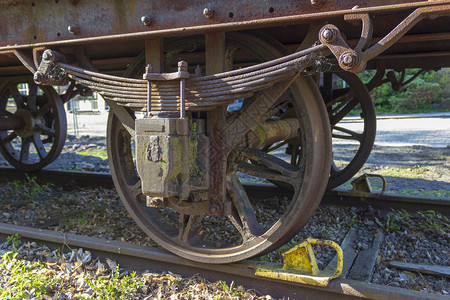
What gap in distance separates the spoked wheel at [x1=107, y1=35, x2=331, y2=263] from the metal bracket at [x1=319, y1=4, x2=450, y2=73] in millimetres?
585

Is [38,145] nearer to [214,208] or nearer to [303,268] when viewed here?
[214,208]

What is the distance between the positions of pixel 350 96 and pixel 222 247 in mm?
2611

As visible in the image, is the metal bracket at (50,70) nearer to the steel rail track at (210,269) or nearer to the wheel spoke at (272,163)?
the steel rail track at (210,269)

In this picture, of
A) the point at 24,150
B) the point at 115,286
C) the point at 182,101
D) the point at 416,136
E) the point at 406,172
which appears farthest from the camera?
the point at 416,136

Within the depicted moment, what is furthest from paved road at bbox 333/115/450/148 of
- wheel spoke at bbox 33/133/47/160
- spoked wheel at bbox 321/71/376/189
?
wheel spoke at bbox 33/133/47/160

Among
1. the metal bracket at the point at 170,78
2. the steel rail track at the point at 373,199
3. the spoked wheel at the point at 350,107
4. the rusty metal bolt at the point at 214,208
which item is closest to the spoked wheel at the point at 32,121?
the steel rail track at the point at 373,199

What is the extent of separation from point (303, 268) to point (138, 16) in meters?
2.01

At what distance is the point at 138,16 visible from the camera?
274 cm

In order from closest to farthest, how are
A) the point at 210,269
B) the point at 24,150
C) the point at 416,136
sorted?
the point at 210,269 < the point at 24,150 < the point at 416,136

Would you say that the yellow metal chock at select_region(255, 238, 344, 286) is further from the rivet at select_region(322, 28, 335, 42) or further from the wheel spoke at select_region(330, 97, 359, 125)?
the wheel spoke at select_region(330, 97, 359, 125)

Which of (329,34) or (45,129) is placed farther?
(45,129)

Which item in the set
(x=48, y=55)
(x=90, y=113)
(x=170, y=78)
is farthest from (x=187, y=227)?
(x=90, y=113)

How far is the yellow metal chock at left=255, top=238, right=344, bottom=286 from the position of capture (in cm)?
261

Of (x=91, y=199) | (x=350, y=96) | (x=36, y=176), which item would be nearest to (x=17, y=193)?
(x=36, y=176)
